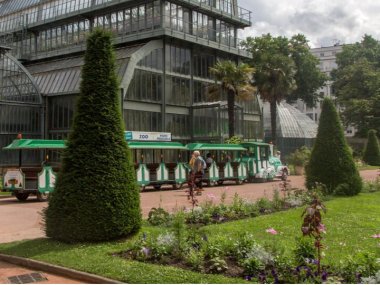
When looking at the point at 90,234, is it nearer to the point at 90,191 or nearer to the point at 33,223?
the point at 90,191

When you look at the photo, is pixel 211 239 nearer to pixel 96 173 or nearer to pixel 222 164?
pixel 96 173

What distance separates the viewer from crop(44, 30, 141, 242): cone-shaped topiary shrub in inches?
340

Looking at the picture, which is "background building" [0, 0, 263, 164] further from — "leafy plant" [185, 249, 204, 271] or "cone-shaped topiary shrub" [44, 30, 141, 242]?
"leafy plant" [185, 249, 204, 271]

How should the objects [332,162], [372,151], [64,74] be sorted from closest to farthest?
[332,162] < [64,74] < [372,151]

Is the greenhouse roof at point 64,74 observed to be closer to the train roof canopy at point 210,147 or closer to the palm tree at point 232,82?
the palm tree at point 232,82

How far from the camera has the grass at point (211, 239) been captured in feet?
21.3

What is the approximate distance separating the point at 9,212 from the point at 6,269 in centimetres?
832

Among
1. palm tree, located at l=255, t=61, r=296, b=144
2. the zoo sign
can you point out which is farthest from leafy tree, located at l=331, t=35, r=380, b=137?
the zoo sign

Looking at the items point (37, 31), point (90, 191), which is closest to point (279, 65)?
point (37, 31)

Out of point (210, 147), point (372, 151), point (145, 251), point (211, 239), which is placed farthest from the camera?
point (372, 151)

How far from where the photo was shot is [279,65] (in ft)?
156

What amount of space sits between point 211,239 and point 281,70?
4048cm

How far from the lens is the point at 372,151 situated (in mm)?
49250

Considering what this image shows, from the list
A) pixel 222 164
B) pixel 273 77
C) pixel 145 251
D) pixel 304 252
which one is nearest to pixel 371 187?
pixel 222 164
